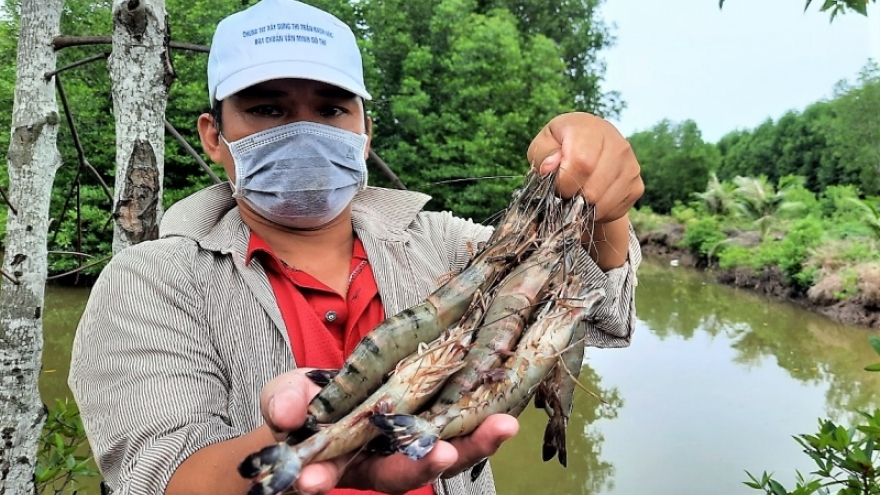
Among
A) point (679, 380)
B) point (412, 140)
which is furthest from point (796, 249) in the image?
point (412, 140)

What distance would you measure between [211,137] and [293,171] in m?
0.33

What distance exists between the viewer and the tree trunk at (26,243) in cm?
292

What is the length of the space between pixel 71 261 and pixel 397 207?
17.5 meters

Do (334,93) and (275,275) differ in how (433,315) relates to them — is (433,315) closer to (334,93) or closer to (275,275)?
(275,275)

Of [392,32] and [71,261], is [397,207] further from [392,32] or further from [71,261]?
[392,32]

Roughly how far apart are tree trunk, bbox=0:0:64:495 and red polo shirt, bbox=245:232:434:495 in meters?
1.73

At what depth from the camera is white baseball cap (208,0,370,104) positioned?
5.47ft

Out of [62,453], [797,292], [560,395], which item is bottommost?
[797,292]

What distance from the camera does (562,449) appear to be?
1770mm

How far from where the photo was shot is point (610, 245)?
71.9 inches

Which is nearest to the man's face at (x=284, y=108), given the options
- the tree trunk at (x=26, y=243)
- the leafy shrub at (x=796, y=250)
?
the tree trunk at (x=26, y=243)

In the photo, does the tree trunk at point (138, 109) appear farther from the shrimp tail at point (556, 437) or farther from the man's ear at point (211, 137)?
the shrimp tail at point (556, 437)

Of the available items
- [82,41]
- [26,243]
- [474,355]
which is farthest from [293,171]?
[26,243]

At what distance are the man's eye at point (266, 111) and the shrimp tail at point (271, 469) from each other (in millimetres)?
1065
